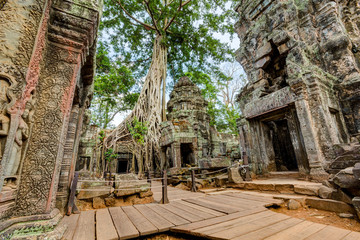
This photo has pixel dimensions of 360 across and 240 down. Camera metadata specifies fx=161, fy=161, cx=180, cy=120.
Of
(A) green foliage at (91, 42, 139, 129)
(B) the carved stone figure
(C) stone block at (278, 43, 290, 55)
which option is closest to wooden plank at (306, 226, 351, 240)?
(B) the carved stone figure

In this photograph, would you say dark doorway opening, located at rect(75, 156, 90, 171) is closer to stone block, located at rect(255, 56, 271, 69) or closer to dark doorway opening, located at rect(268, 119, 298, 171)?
stone block, located at rect(255, 56, 271, 69)

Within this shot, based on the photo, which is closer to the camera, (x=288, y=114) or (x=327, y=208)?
(x=327, y=208)

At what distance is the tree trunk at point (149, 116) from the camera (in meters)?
8.66

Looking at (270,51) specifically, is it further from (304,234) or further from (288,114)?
(304,234)

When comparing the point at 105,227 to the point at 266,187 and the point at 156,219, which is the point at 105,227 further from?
the point at 266,187

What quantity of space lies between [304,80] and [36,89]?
248 inches

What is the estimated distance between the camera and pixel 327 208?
2.91 m

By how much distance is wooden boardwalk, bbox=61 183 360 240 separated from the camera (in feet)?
5.87

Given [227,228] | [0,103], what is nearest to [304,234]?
[227,228]

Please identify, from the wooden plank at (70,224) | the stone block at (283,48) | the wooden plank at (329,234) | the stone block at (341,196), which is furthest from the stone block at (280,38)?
the wooden plank at (70,224)

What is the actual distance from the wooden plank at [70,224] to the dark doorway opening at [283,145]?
8587 mm

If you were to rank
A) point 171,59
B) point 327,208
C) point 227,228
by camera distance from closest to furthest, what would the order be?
point 227,228 → point 327,208 → point 171,59

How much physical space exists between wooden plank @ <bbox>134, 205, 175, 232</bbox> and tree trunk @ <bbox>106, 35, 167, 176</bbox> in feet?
16.6

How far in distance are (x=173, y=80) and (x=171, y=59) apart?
221 cm
